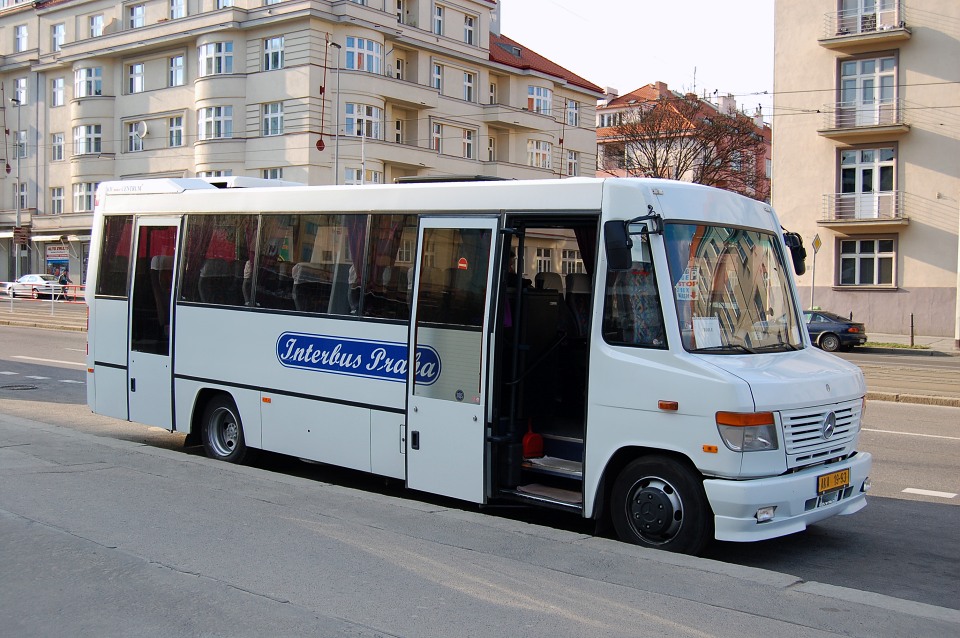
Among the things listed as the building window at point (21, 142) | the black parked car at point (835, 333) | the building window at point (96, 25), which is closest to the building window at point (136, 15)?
the building window at point (96, 25)

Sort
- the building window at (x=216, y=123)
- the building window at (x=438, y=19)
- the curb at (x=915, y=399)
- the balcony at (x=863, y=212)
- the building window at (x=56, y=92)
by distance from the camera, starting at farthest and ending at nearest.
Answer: the building window at (x=56, y=92), the building window at (x=438, y=19), the building window at (x=216, y=123), the balcony at (x=863, y=212), the curb at (x=915, y=399)

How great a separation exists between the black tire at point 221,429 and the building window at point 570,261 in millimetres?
3934

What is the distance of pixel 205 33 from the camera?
161ft

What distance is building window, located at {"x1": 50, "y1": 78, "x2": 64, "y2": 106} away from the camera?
198 feet

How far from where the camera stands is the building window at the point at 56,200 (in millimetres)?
60303

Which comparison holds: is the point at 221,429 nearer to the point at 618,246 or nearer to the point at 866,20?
the point at 618,246

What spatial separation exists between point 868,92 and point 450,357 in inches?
1408

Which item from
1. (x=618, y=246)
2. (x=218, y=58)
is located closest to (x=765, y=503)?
(x=618, y=246)

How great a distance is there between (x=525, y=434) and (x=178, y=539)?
2907 mm

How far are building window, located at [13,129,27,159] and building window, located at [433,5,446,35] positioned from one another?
95.1 ft

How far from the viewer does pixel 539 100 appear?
5962cm

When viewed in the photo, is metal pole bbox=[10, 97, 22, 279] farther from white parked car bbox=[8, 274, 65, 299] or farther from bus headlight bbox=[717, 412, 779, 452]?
bus headlight bbox=[717, 412, 779, 452]

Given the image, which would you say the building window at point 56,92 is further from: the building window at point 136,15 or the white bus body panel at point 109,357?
the white bus body panel at point 109,357

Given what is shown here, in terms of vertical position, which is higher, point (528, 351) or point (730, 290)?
point (730, 290)
